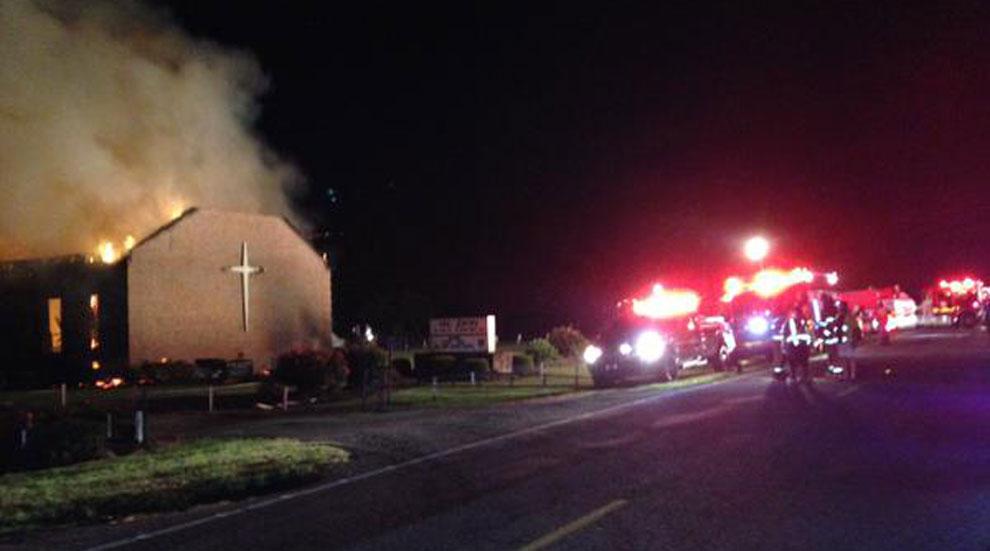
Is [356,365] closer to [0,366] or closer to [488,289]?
[0,366]

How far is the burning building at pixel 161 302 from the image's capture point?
35.2 metres

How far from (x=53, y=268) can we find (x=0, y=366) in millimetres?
3442

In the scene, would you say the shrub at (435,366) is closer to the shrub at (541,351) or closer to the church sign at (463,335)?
the church sign at (463,335)

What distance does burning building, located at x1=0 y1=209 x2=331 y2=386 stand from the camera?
3522 centimetres

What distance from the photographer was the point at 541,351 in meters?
38.5

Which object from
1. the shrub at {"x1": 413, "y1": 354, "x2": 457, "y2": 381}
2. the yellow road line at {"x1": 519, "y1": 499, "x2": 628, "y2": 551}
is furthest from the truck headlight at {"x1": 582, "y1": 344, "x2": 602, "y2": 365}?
the yellow road line at {"x1": 519, "y1": 499, "x2": 628, "y2": 551}

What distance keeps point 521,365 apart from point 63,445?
64.4 feet

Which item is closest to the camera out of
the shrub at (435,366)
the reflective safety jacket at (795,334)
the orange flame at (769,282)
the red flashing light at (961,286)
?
the reflective safety jacket at (795,334)

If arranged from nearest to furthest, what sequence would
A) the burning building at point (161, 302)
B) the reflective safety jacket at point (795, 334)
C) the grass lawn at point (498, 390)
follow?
the reflective safety jacket at point (795, 334)
the grass lawn at point (498, 390)
the burning building at point (161, 302)

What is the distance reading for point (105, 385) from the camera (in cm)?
3378

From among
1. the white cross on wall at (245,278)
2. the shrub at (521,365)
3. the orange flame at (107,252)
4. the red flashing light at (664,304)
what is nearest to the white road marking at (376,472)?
the red flashing light at (664,304)

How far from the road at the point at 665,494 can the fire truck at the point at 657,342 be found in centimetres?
1188

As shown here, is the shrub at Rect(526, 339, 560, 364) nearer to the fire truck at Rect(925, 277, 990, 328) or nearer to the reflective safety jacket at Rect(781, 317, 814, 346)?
the reflective safety jacket at Rect(781, 317, 814, 346)

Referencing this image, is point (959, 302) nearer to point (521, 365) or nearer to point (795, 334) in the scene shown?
point (521, 365)
